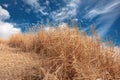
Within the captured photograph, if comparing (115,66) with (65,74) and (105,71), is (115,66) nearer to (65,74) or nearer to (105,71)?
(105,71)

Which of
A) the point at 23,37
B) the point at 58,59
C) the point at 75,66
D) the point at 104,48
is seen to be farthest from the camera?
the point at 23,37

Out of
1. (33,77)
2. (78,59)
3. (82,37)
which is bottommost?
(33,77)

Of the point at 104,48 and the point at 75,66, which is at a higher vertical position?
the point at 104,48

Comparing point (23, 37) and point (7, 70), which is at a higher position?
point (23, 37)

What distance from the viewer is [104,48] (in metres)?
3.65

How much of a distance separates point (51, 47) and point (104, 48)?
0.75 m

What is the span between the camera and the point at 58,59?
11.0ft

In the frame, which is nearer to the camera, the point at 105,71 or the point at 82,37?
the point at 105,71

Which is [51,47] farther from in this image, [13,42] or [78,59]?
[13,42]

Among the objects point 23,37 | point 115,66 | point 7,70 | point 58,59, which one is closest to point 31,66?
point 7,70

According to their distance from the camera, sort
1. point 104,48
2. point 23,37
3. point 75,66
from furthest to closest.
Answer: point 23,37 < point 104,48 < point 75,66

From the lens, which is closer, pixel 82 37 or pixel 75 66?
pixel 75 66

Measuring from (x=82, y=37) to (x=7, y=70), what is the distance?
1.17 metres

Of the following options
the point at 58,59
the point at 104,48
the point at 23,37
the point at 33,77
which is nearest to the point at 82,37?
the point at 104,48
